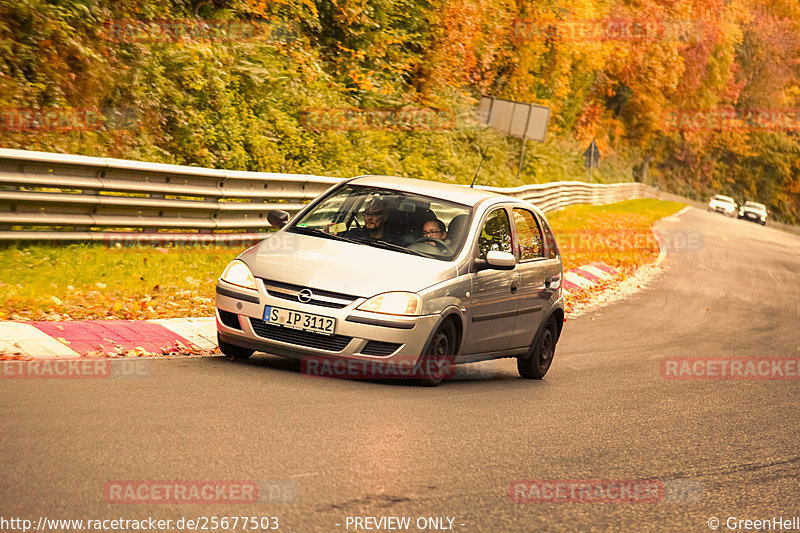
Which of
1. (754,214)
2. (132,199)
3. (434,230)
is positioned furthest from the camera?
(754,214)

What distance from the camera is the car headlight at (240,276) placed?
8109 mm

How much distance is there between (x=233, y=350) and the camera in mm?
8547

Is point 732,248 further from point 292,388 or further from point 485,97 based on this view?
point 292,388

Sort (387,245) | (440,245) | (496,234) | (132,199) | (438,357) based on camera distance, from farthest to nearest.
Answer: (132,199)
(496,234)
(440,245)
(387,245)
(438,357)

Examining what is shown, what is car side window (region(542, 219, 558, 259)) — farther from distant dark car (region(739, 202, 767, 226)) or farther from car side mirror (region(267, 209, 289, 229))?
distant dark car (region(739, 202, 767, 226))

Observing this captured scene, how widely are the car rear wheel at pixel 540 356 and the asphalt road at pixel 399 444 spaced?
17cm

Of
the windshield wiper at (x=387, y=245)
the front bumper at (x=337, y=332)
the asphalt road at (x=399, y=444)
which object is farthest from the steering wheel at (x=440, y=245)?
the asphalt road at (x=399, y=444)

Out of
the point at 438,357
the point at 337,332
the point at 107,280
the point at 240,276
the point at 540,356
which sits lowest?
the point at 107,280

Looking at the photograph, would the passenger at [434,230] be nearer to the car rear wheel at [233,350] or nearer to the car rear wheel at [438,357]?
the car rear wheel at [438,357]

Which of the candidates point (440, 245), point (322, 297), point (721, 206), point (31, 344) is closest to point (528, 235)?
point (440, 245)

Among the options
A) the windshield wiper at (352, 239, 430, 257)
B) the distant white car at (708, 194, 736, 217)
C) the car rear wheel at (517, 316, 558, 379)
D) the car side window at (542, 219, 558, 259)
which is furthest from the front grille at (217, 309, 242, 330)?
the distant white car at (708, 194, 736, 217)

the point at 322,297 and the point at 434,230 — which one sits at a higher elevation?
the point at 434,230

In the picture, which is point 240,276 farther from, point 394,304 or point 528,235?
point 528,235

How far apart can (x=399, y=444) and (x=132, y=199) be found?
6826 millimetres
